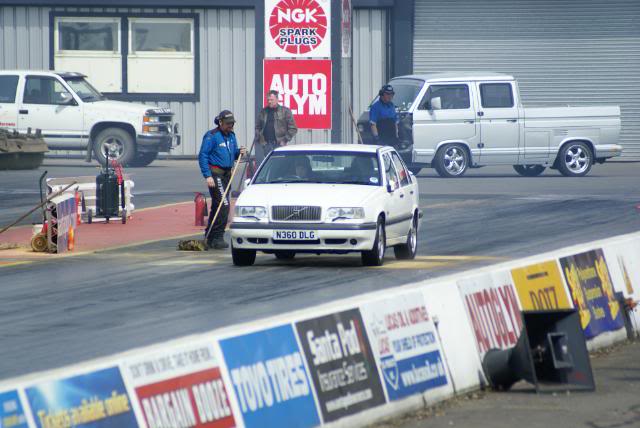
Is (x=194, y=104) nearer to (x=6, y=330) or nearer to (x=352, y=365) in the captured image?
(x=6, y=330)

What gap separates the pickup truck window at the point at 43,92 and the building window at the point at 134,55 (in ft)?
18.5

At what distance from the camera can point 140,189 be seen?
2894 centimetres

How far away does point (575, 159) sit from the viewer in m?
32.7

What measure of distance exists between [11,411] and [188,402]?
1224mm

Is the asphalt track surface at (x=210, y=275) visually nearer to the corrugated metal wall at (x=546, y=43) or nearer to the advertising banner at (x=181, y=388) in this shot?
the advertising banner at (x=181, y=388)

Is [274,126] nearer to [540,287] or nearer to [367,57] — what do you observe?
[540,287]

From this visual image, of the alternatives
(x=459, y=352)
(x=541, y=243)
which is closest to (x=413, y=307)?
(x=459, y=352)

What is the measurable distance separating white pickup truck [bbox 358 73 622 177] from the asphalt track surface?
11.9 feet

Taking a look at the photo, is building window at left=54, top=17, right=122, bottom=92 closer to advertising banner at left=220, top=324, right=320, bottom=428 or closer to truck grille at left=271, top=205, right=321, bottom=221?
truck grille at left=271, top=205, right=321, bottom=221

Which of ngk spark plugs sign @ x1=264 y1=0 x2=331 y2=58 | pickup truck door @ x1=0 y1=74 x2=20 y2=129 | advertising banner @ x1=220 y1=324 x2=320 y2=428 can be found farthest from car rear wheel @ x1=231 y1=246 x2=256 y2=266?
pickup truck door @ x1=0 y1=74 x2=20 y2=129

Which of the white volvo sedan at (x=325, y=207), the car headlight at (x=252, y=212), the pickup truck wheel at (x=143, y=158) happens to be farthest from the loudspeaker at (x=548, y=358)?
the pickup truck wheel at (x=143, y=158)

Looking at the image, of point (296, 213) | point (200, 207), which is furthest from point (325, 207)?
point (200, 207)

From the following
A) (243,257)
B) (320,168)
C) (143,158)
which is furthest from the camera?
(143,158)

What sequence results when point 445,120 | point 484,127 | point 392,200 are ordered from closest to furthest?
1. point 392,200
2. point 445,120
3. point 484,127
